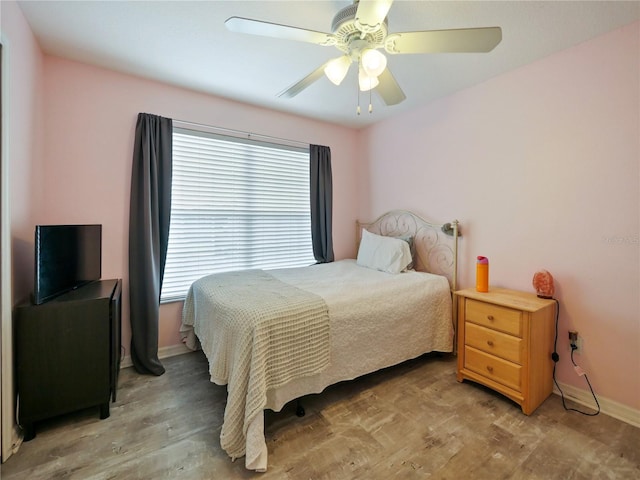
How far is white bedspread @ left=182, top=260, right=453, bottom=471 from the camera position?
178 centimetres

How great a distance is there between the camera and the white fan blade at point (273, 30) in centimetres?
134

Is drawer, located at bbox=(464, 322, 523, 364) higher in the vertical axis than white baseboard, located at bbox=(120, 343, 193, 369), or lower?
higher

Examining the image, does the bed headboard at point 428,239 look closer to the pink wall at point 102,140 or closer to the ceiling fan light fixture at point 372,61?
the ceiling fan light fixture at point 372,61

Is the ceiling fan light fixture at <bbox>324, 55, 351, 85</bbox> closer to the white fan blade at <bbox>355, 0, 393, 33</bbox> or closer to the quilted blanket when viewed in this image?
the white fan blade at <bbox>355, 0, 393, 33</bbox>

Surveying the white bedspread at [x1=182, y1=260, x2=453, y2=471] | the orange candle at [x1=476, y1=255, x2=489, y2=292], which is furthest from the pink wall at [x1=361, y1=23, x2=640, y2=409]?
the white bedspread at [x1=182, y1=260, x2=453, y2=471]

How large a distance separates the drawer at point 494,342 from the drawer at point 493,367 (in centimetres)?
4

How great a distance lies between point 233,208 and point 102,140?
1215 mm

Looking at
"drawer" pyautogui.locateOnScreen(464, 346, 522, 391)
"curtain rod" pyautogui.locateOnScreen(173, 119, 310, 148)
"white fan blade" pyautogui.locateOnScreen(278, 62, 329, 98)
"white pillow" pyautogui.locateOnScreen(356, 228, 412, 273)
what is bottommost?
"drawer" pyautogui.locateOnScreen(464, 346, 522, 391)

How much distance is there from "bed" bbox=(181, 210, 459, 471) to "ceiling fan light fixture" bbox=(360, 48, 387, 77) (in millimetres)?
1358

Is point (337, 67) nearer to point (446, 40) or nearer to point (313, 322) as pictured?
point (446, 40)

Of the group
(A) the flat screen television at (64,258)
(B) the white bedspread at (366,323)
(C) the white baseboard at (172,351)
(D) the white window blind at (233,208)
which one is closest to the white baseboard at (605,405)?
(B) the white bedspread at (366,323)

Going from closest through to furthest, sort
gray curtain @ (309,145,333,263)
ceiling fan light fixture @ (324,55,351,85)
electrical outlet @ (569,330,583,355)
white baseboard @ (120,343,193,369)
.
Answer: ceiling fan light fixture @ (324,55,351,85)
electrical outlet @ (569,330,583,355)
white baseboard @ (120,343,193,369)
gray curtain @ (309,145,333,263)

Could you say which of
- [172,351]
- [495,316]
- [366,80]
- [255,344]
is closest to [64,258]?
[172,351]

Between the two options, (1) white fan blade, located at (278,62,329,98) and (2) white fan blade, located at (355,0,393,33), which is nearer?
(2) white fan blade, located at (355,0,393,33)
